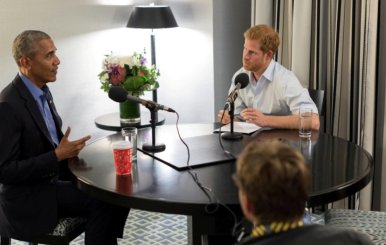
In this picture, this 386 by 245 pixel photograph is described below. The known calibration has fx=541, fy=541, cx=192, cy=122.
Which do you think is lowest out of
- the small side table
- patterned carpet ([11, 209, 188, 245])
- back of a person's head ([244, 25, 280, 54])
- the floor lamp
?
patterned carpet ([11, 209, 188, 245])

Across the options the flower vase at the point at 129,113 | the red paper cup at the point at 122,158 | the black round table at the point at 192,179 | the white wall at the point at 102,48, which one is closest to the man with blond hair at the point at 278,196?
the black round table at the point at 192,179

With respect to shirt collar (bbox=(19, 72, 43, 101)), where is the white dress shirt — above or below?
below

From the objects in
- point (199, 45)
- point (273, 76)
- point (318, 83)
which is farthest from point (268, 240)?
point (199, 45)

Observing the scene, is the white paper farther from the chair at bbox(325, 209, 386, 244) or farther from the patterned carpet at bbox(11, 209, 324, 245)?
the patterned carpet at bbox(11, 209, 324, 245)

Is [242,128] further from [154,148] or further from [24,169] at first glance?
[24,169]

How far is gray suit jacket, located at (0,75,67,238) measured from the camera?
7.25 ft

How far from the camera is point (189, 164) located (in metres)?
2.17

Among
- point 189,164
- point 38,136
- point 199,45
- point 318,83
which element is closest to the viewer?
point 189,164

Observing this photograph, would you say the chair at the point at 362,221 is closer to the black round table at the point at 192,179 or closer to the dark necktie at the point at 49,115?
the black round table at the point at 192,179

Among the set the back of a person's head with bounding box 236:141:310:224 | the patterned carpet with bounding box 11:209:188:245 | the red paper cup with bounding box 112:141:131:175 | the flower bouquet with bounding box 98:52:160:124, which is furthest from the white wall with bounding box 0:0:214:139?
the back of a person's head with bounding box 236:141:310:224

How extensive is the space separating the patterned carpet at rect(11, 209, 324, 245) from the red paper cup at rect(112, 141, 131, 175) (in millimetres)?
1179

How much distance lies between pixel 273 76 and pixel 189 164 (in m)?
1.02

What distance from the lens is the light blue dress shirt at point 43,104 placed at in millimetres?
2424

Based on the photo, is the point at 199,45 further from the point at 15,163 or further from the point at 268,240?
the point at 268,240
